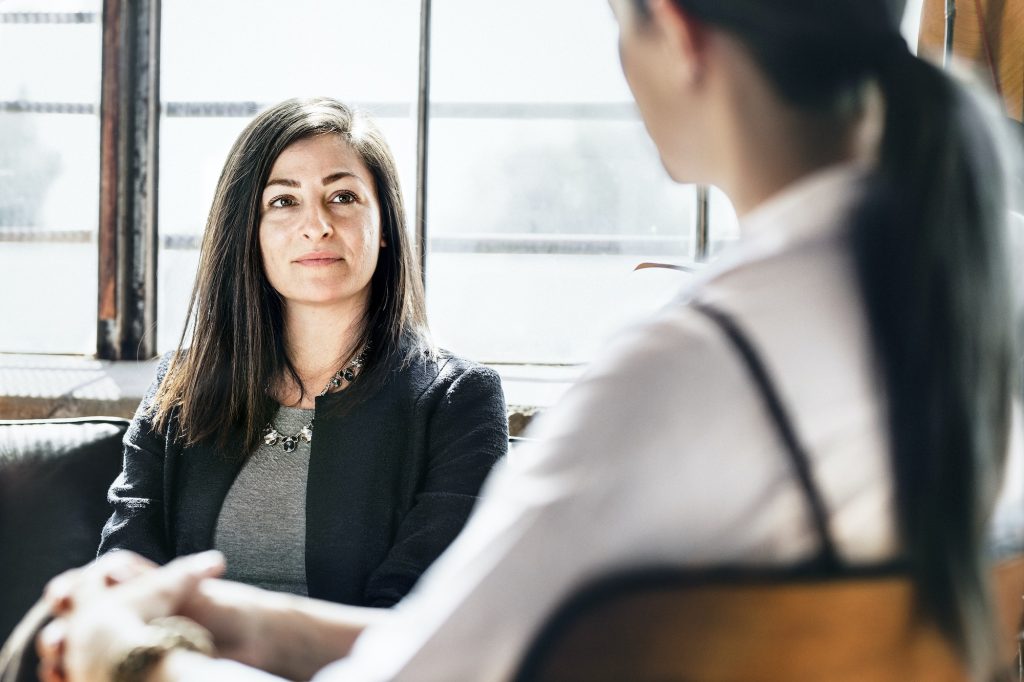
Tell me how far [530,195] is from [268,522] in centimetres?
145

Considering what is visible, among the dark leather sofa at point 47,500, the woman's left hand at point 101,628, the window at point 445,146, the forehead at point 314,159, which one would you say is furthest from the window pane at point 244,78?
the woman's left hand at point 101,628

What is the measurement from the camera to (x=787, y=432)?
43cm

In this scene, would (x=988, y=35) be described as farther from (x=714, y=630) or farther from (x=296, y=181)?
(x=714, y=630)

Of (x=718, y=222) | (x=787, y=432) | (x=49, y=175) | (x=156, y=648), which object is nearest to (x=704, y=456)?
(x=787, y=432)

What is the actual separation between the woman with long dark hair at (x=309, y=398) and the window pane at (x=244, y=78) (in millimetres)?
990

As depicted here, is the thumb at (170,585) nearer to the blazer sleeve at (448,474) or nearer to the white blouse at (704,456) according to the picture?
the white blouse at (704,456)

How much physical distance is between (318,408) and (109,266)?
1485 millimetres

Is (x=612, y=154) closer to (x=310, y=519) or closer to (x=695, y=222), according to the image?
(x=695, y=222)

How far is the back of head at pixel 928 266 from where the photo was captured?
0.45 m

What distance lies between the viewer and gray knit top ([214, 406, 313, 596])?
171 centimetres

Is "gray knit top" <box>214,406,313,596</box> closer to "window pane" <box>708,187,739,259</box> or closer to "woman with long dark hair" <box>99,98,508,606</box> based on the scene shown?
"woman with long dark hair" <box>99,98,508,606</box>

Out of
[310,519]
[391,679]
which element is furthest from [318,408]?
[391,679]

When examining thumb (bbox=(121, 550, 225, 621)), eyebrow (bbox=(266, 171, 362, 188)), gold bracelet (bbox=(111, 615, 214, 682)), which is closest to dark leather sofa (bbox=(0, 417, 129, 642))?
eyebrow (bbox=(266, 171, 362, 188))

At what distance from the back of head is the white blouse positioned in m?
0.02
